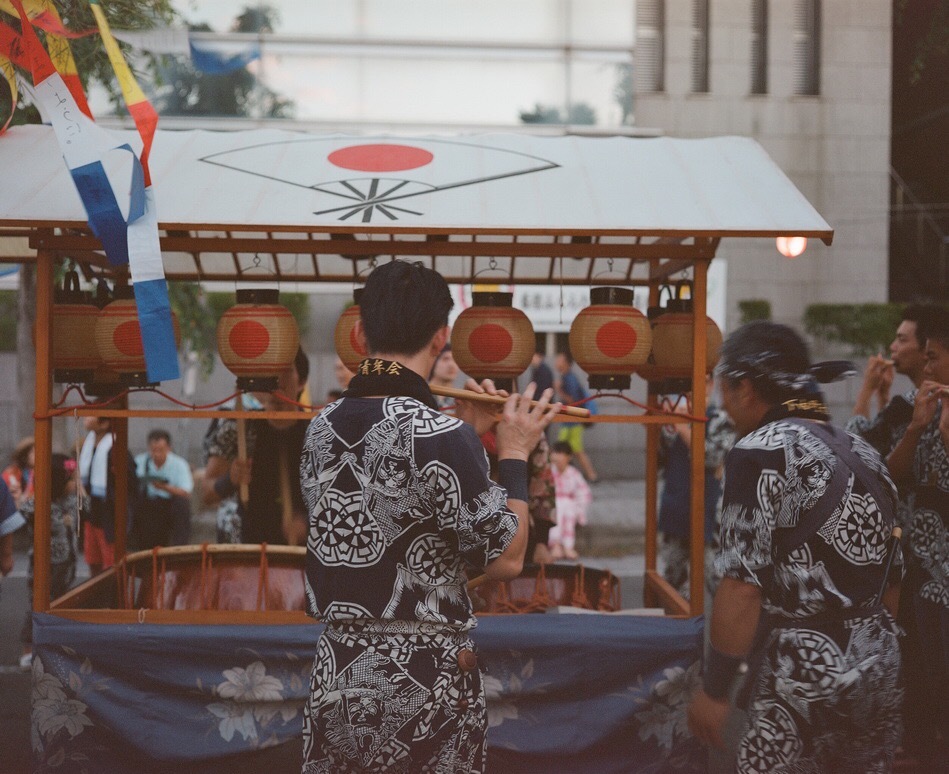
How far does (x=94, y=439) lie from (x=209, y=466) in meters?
2.31

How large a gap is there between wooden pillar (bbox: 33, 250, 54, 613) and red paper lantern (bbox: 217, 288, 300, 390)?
65cm

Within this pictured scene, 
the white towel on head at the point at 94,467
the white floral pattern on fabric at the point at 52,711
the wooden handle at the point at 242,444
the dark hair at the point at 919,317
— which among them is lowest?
the white floral pattern on fabric at the point at 52,711

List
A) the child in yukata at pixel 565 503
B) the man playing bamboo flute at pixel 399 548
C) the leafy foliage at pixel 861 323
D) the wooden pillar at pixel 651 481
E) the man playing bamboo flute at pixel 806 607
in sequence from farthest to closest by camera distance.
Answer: the leafy foliage at pixel 861 323
the child in yukata at pixel 565 503
the wooden pillar at pixel 651 481
the man playing bamboo flute at pixel 806 607
the man playing bamboo flute at pixel 399 548

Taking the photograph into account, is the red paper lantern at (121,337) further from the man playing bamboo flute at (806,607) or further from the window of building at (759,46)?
the window of building at (759,46)

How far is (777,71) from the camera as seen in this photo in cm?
1370

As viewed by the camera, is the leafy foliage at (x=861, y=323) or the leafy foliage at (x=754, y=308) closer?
the leafy foliage at (x=861, y=323)

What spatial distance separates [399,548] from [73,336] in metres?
2.31

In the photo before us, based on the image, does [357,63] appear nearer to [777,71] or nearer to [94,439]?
[777,71]

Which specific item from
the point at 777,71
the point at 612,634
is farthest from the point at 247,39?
the point at 612,634

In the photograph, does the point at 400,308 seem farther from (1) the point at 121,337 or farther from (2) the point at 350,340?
(1) the point at 121,337

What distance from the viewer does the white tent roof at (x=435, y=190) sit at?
3301 mm

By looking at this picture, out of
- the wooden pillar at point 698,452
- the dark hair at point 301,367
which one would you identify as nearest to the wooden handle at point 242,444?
the dark hair at point 301,367

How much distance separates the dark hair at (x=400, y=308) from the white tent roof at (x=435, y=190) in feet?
3.75

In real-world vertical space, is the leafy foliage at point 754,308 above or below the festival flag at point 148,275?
above
